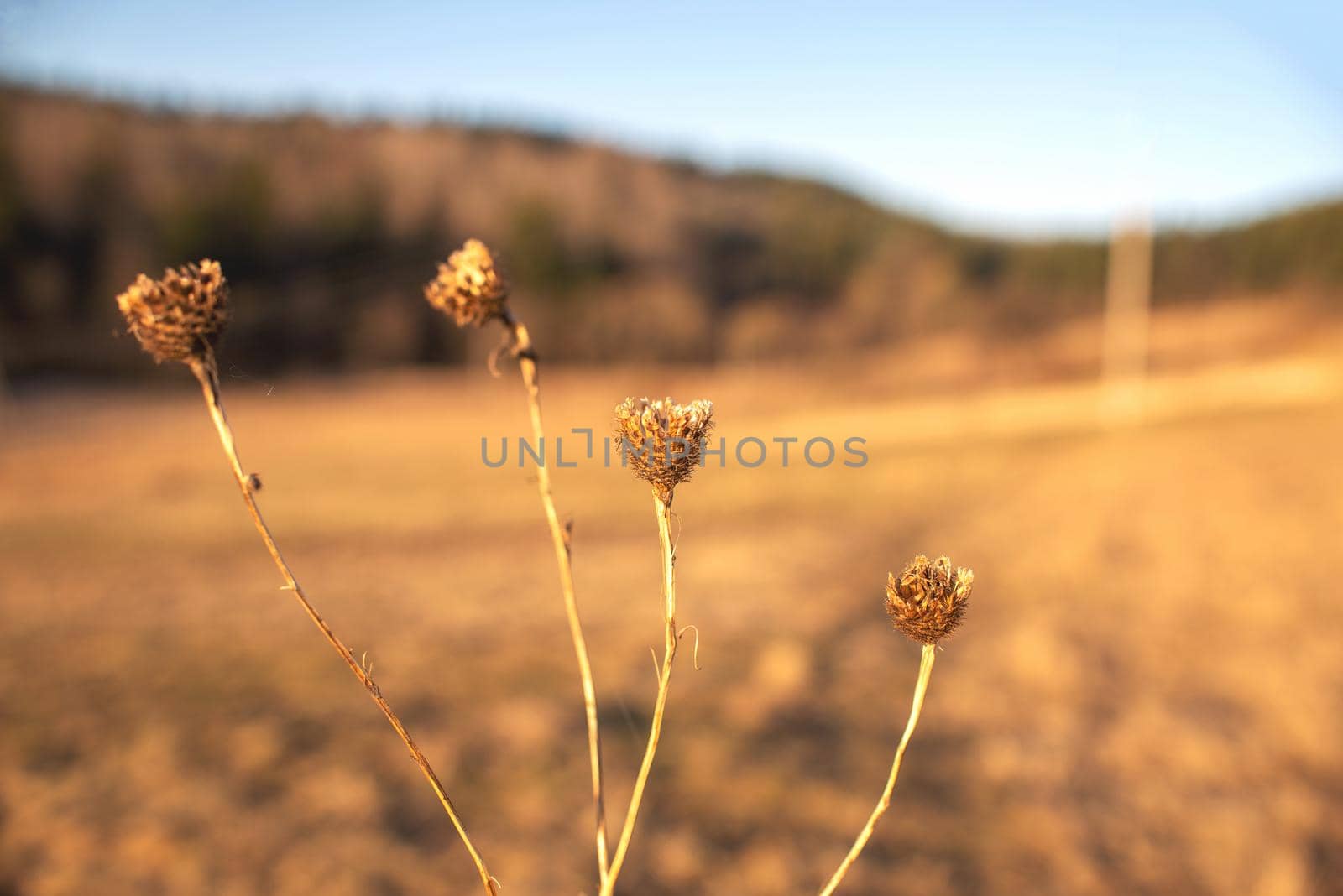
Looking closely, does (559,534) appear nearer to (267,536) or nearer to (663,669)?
(663,669)

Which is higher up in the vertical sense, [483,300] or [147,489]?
[483,300]

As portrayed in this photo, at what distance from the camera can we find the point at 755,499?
1777cm

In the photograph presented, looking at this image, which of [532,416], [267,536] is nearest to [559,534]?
[532,416]

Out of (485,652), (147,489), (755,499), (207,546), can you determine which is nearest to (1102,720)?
(485,652)

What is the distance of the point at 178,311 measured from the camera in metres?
0.89

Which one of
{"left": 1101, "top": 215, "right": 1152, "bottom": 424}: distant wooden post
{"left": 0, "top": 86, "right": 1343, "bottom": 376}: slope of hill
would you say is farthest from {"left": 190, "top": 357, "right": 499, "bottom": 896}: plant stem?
{"left": 0, "top": 86, "right": 1343, "bottom": 376}: slope of hill

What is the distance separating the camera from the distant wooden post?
23.8m

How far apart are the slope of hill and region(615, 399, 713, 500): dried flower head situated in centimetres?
3142

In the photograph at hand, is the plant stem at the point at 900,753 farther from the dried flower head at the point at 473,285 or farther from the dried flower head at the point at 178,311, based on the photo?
the dried flower head at the point at 178,311

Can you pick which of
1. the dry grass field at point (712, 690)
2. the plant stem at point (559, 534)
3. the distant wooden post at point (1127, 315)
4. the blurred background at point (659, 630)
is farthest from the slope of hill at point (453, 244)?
the plant stem at point (559, 534)

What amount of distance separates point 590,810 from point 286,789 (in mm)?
1841

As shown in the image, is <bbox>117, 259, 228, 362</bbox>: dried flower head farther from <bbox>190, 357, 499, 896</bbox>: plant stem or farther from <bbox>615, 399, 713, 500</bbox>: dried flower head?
<bbox>615, 399, 713, 500</bbox>: dried flower head

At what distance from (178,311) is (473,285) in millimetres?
299

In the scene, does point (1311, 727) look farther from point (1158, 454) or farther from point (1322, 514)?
point (1158, 454)
